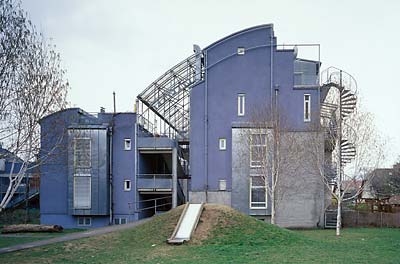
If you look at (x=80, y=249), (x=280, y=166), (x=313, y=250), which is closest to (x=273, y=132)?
(x=280, y=166)

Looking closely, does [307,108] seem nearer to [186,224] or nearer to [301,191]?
[301,191]

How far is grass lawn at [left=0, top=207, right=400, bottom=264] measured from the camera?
55.8ft

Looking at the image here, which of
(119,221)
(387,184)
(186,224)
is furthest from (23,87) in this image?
(387,184)

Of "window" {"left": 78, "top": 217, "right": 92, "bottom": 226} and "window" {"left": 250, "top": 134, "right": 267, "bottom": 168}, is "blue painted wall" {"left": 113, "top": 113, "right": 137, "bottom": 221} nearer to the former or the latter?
"window" {"left": 78, "top": 217, "right": 92, "bottom": 226}

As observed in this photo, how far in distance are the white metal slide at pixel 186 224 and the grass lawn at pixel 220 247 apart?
332mm

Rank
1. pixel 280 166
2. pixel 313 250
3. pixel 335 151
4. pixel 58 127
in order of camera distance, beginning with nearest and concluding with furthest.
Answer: pixel 313 250 < pixel 58 127 < pixel 335 151 < pixel 280 166

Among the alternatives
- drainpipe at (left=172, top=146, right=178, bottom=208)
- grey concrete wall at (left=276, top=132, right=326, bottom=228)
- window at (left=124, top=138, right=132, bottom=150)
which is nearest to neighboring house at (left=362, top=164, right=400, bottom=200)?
grey concrete wall at (left=276, top=132, right=326, bottom=228)

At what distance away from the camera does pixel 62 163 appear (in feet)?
108

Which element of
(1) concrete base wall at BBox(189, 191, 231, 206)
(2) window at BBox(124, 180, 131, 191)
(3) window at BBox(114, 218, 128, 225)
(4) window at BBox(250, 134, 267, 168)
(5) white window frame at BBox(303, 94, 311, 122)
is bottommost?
(3) window at BBox(114, 218, 128, 225)

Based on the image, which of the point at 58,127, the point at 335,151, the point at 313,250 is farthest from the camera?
the point at 335,151

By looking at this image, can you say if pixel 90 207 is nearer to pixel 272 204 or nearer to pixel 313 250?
pixel 272 204

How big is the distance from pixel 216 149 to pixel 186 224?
11149 millimetres

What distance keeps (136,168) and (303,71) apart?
1344cm

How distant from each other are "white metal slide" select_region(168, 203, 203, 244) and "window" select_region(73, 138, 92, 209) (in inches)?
438
